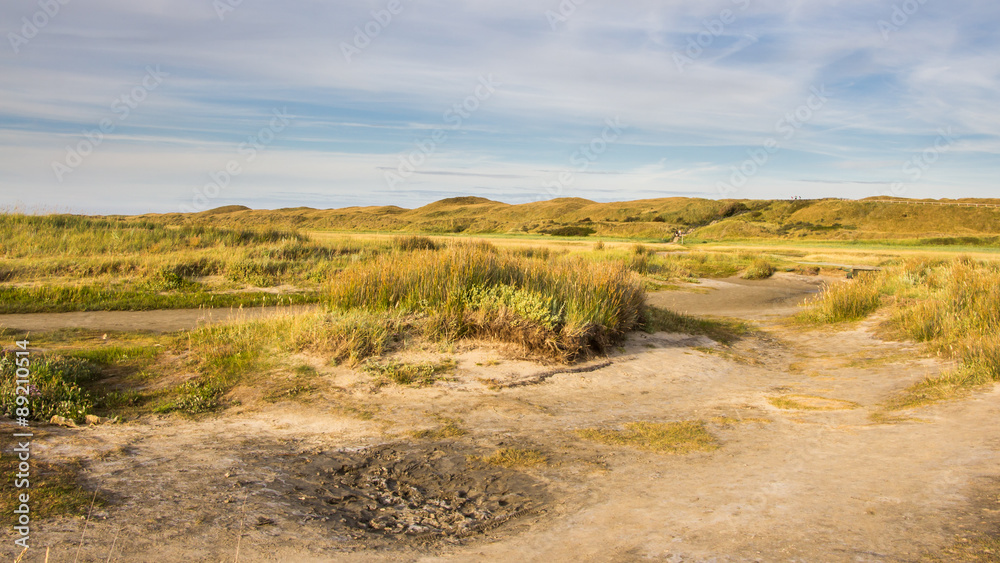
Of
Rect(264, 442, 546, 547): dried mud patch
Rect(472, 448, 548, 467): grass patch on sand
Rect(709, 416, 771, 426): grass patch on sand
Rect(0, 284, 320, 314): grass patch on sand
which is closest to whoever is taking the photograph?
Rect(264, 442, 546, 547): dried mud patch

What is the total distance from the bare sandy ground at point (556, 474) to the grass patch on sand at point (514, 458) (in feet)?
0.43

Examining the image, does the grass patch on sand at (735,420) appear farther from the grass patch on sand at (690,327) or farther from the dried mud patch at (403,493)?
the grass patch on sand at (690,327)

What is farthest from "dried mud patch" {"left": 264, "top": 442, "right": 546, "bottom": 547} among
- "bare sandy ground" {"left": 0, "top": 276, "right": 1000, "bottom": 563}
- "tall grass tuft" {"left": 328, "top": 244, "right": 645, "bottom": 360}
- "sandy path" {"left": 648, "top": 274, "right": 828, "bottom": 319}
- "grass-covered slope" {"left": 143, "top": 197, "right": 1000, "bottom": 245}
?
"grass-covered slope" {"left": 143, "top": 197, "right": 1000, "bottom": 245}

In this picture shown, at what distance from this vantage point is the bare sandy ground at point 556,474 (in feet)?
11.6

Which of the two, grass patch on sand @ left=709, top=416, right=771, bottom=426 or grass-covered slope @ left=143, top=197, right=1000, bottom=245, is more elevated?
grass-covered slope @ left=143, top=197, right=1000, bottom=245

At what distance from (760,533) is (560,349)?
5.12 meters

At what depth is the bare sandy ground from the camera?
3.55 m

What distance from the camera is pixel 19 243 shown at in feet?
66.5

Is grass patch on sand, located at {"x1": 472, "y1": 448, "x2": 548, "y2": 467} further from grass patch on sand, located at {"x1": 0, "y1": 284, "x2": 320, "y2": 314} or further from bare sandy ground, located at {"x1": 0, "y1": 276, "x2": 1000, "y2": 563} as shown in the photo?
grass patch on sand, located at {"x1": 0, "y1": 284, "x2": 320, "y2": 314}

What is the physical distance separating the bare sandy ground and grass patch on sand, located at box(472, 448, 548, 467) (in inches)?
5.2

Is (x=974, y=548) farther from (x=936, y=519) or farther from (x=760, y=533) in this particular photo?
(x=760, y=533)

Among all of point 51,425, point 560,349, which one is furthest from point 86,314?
point 560,349

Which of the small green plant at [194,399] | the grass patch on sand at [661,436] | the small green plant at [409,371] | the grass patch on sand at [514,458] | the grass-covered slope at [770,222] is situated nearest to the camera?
the grass patch on sand at [514,458]

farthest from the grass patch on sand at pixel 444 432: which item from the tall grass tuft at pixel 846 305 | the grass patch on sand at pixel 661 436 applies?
the tall grass tuft at pixel 846 305
